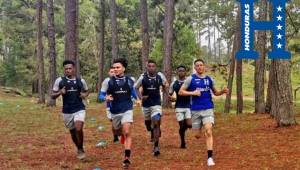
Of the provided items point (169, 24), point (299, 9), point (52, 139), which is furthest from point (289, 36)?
point (52, 139)

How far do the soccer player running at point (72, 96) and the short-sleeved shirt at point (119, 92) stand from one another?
0.77 metres

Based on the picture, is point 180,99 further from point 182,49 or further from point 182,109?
point 182,49

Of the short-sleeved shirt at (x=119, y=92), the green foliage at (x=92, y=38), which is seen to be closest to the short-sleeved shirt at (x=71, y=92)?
the short-sleeved shirt at (x=119, y=92)

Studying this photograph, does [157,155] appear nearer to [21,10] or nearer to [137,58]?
[137,58]

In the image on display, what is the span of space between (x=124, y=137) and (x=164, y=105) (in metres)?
17.3

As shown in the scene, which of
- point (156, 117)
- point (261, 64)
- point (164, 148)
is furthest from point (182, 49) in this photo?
point (156, 117)

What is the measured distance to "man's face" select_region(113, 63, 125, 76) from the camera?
35.3 ft

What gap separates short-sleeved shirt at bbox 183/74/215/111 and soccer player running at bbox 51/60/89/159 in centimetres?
225

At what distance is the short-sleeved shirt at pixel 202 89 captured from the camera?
10.6 m

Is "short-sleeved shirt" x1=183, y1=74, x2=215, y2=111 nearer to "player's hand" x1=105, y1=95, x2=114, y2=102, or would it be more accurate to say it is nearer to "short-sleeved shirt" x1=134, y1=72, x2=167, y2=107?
"player's hand" x1=105, y1=95, x2=114, y2=102

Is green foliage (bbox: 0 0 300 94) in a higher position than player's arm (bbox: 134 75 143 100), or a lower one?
higher

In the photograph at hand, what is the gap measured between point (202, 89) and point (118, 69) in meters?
1.68

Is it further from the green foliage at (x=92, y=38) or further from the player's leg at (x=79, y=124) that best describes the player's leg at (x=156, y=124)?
the green foliage at (x=92, y=38)

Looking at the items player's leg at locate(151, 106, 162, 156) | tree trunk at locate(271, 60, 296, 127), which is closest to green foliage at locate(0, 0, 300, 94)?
tree trunk at locate(271, 60, 296, 127)
